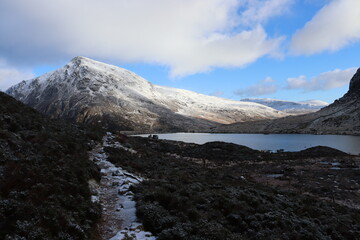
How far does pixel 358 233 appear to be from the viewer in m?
13.4

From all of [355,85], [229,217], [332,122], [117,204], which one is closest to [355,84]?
[355,85]

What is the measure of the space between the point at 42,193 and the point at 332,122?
17195 centimetres

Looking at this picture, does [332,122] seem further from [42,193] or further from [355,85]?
[42,193]

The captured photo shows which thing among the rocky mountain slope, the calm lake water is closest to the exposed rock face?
the rocky mountain slope

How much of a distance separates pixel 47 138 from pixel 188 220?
13.0m

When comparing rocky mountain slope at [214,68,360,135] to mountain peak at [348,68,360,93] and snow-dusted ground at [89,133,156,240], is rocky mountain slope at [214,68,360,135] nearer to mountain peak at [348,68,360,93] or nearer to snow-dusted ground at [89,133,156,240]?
mountain peak at [348,68,360,93]

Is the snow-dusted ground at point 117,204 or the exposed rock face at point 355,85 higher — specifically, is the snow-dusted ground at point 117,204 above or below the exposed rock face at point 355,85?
below

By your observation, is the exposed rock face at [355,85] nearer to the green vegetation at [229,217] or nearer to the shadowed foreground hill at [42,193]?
the green vegetation at [229,217]

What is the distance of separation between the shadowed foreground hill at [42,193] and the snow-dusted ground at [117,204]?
687mm

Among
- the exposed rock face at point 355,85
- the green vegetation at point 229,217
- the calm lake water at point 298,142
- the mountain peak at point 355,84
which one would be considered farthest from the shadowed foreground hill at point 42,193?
the mountain peak at point 355,84

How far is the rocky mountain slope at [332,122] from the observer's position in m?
138

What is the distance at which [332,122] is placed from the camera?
148 metres

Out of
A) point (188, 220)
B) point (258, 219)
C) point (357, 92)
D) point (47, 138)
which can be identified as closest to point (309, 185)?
point (258, 219)

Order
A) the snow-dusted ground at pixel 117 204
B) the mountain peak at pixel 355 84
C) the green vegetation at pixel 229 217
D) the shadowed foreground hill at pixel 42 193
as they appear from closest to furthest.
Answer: the shadowed foreground hill at pixel 42 193, the snow-dusted ground at pixel 117 204, the green vegetation at pixel 229 217, the mountain peak at pixel 355 84
